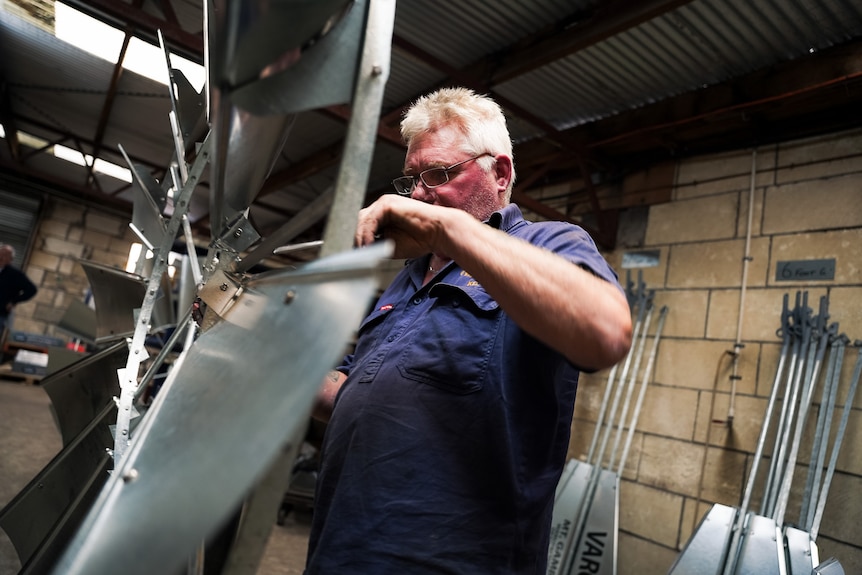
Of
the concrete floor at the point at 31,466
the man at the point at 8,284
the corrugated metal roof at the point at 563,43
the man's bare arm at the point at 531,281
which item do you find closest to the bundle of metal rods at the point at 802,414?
the corrugated metal roof at the point at 563,43

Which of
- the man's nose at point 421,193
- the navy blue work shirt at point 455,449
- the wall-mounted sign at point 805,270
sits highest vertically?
the wall-mounted sign at point 805,270

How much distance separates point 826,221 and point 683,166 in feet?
3.02

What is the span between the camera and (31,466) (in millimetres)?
2932

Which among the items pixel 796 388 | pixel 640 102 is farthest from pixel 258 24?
pixel 640 102

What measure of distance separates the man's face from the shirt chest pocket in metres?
0.20

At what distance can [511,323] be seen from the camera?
79 cm

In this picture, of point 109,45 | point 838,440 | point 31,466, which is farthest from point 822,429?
point 109,45

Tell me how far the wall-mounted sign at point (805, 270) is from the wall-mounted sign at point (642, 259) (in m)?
0.72

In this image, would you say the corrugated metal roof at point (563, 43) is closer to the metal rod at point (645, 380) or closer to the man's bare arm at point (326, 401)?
the metal rod at point (645, 380)

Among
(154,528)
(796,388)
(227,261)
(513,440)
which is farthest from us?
(796,388)

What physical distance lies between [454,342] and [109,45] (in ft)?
14.9

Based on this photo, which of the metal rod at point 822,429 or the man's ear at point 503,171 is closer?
the man's ear at point 503,171

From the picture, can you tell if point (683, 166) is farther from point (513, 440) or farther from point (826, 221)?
point (513, 440)

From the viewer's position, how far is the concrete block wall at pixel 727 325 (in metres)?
2.62
